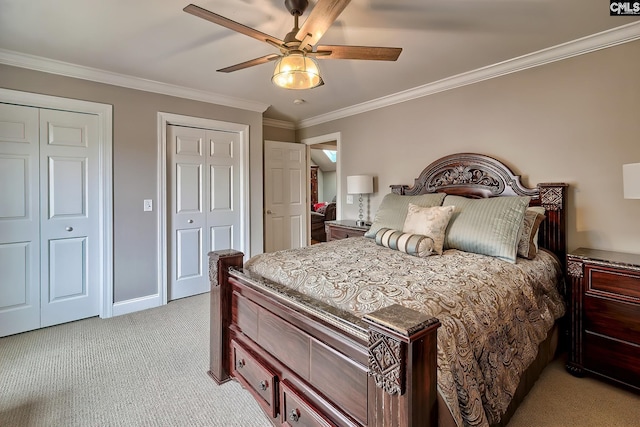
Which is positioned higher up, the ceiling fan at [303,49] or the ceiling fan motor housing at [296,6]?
the ceiling fan motor housing at [296,6]

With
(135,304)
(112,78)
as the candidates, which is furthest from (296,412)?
(112,78)

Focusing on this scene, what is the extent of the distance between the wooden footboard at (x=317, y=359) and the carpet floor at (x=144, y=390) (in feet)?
0.70

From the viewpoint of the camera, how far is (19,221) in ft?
8.65

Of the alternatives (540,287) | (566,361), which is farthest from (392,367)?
(566,361)

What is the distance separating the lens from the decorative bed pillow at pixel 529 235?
2.09 m

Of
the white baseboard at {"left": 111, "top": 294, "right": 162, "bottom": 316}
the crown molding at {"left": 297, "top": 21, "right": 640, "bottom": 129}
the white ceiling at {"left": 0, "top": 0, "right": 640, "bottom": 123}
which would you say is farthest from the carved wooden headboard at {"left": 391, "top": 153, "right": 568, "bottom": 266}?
the white baseboard at {"left": 111, "top": 294, "right": 162, "bottom": 316}

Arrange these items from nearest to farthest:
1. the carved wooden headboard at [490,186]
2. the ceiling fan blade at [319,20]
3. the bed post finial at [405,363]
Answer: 1. the bed post finial at [405,363]
2. the ceiling fan blade at [319,20]
3. the carved wooden headboard at [490,186]

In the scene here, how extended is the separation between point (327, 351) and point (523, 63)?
9.52 ft

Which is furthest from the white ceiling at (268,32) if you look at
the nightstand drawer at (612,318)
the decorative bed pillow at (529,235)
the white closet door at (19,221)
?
the nightstand drawer at (612,318)

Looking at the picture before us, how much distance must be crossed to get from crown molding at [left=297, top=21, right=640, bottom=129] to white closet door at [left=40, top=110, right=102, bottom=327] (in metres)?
3.08

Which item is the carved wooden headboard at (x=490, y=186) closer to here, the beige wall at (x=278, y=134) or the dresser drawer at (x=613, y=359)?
the dresser drawer at (x=613, y=359)

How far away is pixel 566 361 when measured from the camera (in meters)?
2.17

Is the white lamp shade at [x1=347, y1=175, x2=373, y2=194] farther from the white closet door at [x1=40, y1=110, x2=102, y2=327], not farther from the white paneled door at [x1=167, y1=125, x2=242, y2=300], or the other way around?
the white closet door at [x1=40, y1=110, x2=102, y2=327]

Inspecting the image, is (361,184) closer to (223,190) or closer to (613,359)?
(223,190)
